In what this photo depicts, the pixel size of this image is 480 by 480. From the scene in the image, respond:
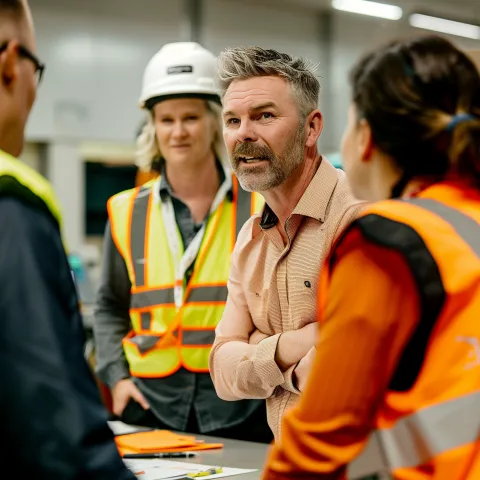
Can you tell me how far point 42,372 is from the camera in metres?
1.20

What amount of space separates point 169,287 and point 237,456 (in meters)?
0.77

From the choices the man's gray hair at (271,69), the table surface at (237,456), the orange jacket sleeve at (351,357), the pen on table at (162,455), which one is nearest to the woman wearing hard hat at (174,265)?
the table surface at (237,456)

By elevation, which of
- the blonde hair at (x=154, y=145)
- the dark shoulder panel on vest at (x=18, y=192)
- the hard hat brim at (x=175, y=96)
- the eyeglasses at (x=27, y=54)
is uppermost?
the eyeglasses at (x=27, y=54)

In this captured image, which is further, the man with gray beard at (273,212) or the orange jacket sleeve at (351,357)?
the man with gray beard at (273,212)

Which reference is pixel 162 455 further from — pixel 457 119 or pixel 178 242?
pixel 457 119

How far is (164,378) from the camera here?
9.54ft

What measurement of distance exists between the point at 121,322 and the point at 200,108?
2.71 feet

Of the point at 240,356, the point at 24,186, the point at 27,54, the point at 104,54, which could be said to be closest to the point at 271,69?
the point at 240,356

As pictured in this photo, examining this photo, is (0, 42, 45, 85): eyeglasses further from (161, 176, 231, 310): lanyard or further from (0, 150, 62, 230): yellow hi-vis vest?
(161, 176, 231, 310): lanyard

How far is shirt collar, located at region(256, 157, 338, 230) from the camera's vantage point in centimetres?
225

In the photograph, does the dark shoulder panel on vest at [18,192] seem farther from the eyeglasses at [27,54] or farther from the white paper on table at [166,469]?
the white paper on table at [166,469]

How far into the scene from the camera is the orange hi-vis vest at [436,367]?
1.21 meters

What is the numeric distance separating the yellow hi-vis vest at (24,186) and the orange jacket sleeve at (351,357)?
1.47 ft

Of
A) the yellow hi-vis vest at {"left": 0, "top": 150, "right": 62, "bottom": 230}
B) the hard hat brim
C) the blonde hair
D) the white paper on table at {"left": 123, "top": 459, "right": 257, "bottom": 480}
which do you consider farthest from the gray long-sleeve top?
the yellow hi-vis vest at {"left": 0, "top": 150, "right": 62, "bottom": 230}
